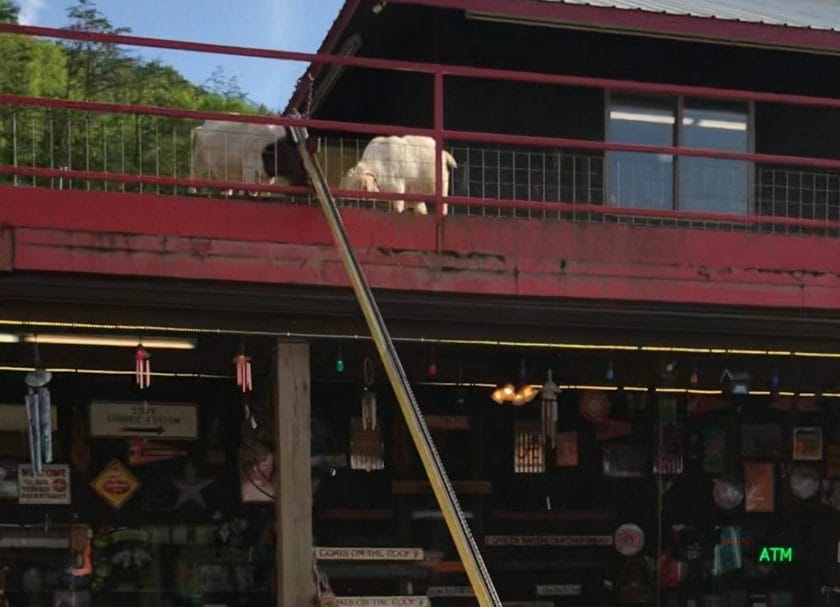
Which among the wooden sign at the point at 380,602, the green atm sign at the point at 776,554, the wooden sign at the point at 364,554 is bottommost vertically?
the green atm sign at the point at 776,554

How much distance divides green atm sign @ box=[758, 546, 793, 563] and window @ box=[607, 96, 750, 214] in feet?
12.4

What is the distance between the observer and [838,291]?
8102mm

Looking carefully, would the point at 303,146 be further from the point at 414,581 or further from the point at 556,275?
the point at 414,581

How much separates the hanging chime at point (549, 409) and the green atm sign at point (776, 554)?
9.34 feet

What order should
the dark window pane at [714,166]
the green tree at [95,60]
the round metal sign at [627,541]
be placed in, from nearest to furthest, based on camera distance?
the dark window pane at [714,166]
the round metal sign at [627,541]
the green tree at [95,60]

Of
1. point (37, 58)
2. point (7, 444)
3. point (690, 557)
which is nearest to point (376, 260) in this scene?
point (7, 444)

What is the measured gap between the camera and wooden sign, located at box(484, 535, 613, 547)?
10.8 meters

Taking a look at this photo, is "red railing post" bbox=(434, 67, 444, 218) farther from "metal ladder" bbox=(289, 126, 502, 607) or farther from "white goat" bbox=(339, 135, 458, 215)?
"metal ladder" bbox=(289, 126, 502, 607)

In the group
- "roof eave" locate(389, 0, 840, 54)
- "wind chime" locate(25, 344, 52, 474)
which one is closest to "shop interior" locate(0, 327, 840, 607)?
"wind chime" locate(25, 344, 52, 474)

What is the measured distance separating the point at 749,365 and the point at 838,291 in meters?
2.17

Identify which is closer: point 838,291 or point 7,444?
point 838,291

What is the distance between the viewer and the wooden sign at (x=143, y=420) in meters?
9.78

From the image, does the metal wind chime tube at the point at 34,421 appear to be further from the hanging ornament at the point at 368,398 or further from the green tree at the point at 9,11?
the green tree at the point at 9,11

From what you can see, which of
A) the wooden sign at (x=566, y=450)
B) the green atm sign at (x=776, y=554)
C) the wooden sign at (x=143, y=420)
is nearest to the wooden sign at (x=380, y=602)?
the wooden sign at (x=143, y=420)
